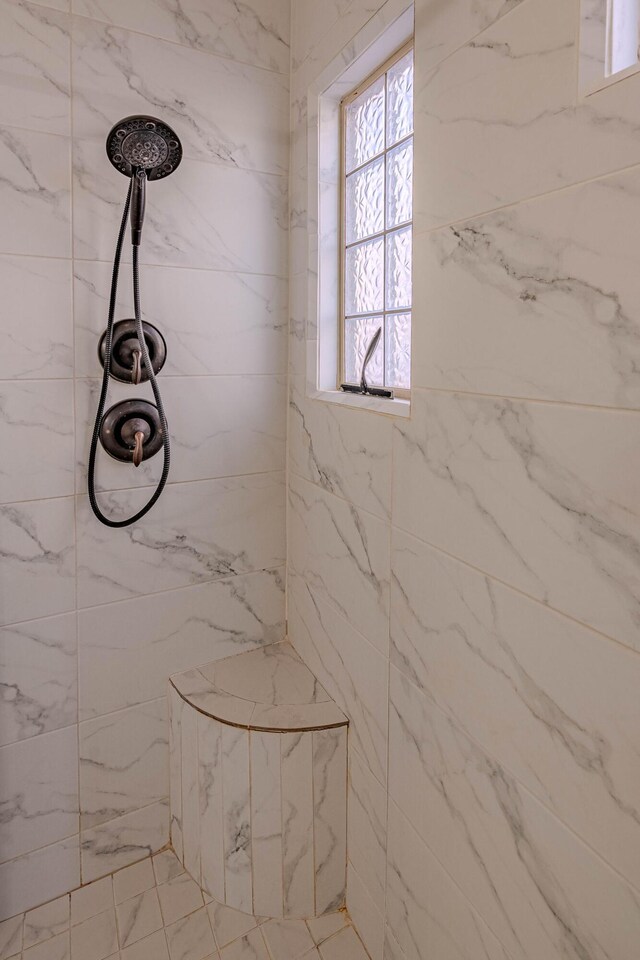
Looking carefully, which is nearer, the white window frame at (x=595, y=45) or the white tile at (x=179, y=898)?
the white window frame at (x=595, y=45)

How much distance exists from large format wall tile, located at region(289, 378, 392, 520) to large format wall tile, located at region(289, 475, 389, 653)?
4 centimetres

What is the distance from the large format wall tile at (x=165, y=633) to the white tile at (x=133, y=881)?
46 centimetres

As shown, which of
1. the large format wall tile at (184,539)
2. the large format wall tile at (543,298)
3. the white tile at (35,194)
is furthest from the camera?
the large format wall tile at (184,539)

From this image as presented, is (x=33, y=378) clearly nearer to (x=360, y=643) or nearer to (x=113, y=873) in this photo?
(x=360, y=643)

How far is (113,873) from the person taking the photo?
167 cm

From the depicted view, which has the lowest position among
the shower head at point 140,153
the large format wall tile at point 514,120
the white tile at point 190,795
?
the white tile at point 190,795

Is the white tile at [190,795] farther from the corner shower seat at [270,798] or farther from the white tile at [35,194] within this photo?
the white tile at [35,194]

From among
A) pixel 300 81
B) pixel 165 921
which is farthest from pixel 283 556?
pixel 300 81

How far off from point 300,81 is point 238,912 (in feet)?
7.02

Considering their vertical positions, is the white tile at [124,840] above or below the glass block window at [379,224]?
below

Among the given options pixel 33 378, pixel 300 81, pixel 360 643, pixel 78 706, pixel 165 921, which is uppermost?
pixel 300 81

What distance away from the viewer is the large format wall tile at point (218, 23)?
4.72 feet

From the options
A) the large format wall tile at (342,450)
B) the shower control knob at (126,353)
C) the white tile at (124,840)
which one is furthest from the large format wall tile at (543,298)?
the white tile at (124,840)

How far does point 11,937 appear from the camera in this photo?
58.6 inches
